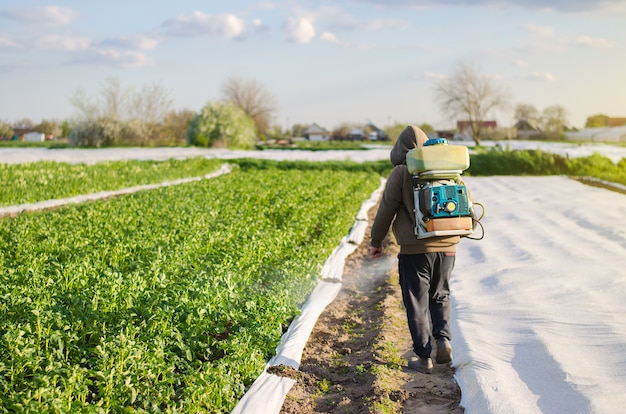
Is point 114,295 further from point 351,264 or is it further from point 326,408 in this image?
point 351,264

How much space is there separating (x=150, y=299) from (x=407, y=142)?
2.43 meters

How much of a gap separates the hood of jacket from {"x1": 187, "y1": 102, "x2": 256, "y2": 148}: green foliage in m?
44.1

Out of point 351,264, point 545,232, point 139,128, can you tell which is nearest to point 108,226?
point 351,264

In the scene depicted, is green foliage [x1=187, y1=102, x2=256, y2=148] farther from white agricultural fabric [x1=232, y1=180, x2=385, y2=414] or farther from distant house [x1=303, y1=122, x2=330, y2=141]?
white agricultural fabric [x1=232, y1=180, x2=385, y2=414]

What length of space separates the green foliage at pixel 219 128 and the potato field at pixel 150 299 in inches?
1467

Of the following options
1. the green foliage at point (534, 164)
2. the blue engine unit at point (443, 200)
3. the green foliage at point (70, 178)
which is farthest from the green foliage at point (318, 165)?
the blue engine unit at point (443, 200)

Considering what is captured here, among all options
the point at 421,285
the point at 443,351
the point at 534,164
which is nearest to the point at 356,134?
the point at 534,164

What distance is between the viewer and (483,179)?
2259 centimetres

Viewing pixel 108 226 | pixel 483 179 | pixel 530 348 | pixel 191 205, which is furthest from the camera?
pixel 483 179

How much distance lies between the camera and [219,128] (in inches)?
1961

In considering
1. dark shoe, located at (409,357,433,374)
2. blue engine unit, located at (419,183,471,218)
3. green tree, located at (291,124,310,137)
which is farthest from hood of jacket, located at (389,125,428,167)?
green tree, located at (291,124,310,137)

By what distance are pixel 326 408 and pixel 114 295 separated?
1.97 meters

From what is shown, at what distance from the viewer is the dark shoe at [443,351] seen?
5352 millimetres

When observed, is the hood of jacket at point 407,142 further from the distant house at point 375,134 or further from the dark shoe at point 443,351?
the distant house at point 375,134
